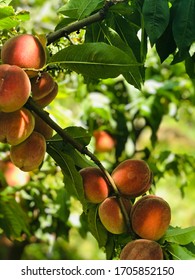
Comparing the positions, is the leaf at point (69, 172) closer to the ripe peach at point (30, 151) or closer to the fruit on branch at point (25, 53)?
the ripe peach at point (30, 151)

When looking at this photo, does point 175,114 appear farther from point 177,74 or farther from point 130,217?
point 130,217

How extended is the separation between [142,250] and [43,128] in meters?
0.27

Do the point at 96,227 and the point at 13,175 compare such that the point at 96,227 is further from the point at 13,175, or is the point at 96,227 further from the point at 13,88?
the point at 13,175

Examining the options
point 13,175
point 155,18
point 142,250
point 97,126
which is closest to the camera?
point 142,250

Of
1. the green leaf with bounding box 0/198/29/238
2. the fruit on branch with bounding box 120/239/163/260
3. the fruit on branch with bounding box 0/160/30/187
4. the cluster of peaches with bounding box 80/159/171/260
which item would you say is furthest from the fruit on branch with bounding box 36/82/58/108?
the fruit on branch with bounding box 0/160/30/187

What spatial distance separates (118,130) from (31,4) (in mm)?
609

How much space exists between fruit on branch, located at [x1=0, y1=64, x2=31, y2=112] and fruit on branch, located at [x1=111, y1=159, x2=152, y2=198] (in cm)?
21

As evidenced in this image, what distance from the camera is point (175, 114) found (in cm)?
221

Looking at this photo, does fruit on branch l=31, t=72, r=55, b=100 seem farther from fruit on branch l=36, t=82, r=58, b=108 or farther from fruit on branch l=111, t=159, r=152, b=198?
fruit on branch l=111, t=159, r=152, b=198

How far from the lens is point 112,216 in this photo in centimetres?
99

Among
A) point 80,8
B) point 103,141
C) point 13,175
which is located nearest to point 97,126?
point 103,141

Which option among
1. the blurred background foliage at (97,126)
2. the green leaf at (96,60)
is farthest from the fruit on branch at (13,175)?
the green leaf at (96,60)
